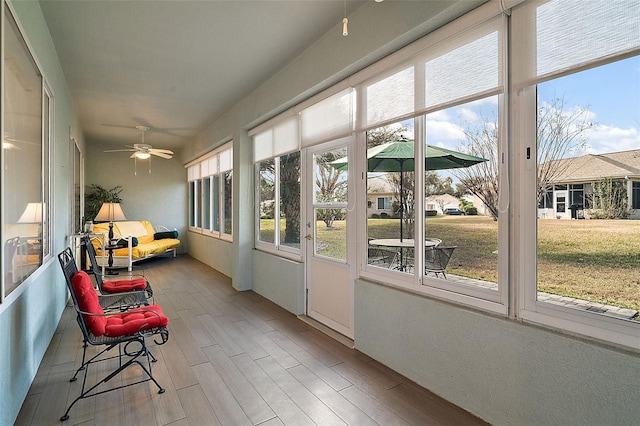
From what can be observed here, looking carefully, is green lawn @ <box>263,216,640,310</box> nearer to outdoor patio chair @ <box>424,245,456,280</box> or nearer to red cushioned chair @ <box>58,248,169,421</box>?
outdoor patio chair @ <box>424,245,456,280</box>

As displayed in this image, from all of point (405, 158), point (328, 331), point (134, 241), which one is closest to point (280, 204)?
point (328, 331)

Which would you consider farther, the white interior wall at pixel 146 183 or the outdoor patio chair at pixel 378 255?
the white interior wall at pixel 146 183

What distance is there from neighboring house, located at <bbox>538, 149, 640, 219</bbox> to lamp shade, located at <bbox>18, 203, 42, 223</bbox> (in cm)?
340

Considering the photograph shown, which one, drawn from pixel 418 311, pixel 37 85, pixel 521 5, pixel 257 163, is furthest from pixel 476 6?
pixel 257 163

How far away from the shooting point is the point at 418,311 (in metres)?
2.37

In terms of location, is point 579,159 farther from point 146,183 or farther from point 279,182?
point 146,183

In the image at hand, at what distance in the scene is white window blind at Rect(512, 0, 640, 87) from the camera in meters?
1.47

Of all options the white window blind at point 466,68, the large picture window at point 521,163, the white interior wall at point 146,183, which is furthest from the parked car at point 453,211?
the white interior wall at point 146,183

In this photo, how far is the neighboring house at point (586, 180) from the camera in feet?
5.11

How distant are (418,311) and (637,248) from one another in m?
1.28

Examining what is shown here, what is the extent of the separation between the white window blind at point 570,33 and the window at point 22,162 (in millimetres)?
2900

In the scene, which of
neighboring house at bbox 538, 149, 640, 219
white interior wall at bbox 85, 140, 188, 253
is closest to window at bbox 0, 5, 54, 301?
neighboring house at bbox 538, 149, 640, 219

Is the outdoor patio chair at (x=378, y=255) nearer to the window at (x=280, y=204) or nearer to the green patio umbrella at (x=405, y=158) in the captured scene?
the green patio umbrella at (x=405, y=158)

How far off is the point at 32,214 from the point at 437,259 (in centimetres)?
318
